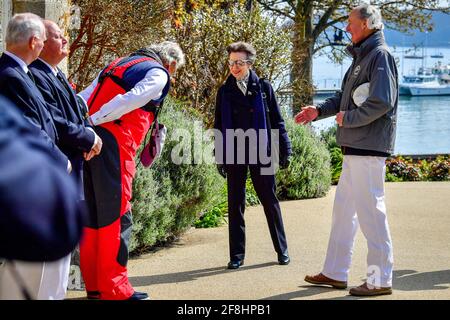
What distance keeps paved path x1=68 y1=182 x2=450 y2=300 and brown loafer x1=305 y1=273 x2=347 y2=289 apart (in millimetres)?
51

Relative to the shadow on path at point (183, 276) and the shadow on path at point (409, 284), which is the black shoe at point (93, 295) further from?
the shadow on path at point (409, 284)

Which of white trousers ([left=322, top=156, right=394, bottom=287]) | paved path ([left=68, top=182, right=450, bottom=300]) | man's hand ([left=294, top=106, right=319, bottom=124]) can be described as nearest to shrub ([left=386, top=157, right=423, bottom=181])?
paved path ([left=68, top=182, right=450, bottom=300])

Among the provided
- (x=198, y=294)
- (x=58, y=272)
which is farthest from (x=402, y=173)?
(x=58, y=272)

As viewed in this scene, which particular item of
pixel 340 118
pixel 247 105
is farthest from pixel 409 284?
pixel 247 105

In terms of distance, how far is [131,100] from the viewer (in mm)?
5793

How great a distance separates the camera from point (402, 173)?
15641mm

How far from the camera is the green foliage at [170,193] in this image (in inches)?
293

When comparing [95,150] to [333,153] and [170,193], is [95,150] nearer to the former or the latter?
[170,193]

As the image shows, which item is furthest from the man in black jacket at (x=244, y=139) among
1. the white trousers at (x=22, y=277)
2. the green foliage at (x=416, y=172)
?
the green foliage at (x=416, y=172)

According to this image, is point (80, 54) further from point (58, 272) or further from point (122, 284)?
point (58, 272)

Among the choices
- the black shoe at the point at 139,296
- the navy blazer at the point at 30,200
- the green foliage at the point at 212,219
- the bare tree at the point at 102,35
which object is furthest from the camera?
the bare tree at the point at 102,35

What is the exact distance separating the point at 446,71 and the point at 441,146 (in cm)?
6557

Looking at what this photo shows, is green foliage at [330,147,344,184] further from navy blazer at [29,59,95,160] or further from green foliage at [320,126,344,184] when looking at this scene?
navy blazer at [29,59,95,160]

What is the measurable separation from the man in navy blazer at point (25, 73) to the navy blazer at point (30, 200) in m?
2.38
